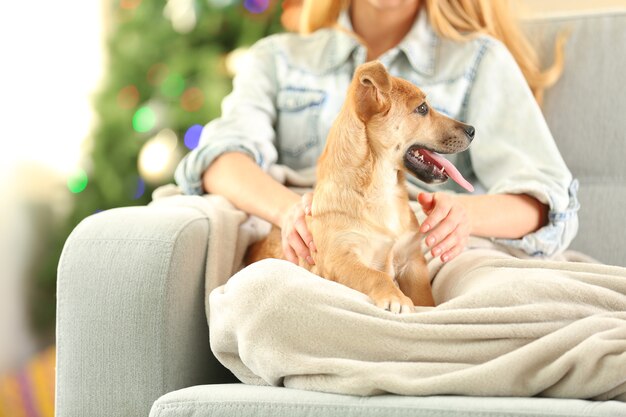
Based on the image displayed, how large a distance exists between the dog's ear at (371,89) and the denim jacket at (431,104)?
0.40 metres

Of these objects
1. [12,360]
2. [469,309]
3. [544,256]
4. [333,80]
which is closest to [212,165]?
[333,80]

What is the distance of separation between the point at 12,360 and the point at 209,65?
1129 millimetres

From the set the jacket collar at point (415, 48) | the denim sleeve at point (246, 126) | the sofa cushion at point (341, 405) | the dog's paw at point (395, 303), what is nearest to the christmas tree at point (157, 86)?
the denim sleeve at point (246, 126)

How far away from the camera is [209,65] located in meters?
2.60

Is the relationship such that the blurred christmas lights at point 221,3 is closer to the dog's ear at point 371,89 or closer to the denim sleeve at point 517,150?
the denim sleeve at point 517,150

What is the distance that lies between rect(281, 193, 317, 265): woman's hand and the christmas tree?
3.76 ft

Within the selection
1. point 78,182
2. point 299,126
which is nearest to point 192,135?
point 78,182

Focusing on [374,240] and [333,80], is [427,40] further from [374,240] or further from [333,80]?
[374,240]

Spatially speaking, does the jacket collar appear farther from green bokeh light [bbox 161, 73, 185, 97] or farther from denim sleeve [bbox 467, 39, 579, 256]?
green bokeh light [bbox 161, 73, 185, 97]

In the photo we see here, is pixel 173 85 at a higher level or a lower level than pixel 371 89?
lower

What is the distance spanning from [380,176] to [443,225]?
13 cm

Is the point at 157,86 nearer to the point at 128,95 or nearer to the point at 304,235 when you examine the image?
the point at 128,95

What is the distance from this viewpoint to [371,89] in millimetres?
1380

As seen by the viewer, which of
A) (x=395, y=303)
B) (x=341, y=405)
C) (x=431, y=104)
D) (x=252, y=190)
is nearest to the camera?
(x=341, y=405)
